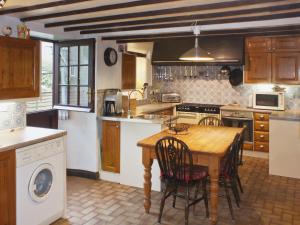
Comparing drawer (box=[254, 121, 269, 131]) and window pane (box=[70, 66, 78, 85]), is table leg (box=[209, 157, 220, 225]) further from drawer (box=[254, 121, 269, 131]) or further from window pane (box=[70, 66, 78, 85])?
drawer (box=[254, 121, 269, 131])

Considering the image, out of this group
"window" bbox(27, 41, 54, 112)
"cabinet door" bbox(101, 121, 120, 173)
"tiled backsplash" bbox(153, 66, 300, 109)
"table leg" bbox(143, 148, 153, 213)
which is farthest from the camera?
"tiled backsplash" bbox(153, 66, 300, 109)

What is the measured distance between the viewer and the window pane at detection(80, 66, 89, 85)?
15.1 ft

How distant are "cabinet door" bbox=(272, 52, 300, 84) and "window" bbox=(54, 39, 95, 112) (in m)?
3.32

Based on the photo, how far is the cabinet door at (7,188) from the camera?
2654 mm

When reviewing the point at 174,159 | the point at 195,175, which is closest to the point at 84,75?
the point at 174,159

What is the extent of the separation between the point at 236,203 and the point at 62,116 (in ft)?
9.22

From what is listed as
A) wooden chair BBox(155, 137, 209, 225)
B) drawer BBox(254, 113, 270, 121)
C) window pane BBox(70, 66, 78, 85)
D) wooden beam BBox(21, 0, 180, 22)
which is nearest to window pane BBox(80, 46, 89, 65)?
window pane BBox(70, 66, 78, 85)

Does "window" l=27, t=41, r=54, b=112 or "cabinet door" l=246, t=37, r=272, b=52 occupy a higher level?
"cabinet door" l=246, t=37, r=272, b=52

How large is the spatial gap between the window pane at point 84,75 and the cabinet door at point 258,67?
3.05 metres

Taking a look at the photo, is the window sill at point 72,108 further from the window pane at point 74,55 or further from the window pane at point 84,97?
the window pane at point 74,55

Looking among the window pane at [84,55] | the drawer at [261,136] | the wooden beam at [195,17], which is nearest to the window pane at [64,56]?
the window pane at [84,55]

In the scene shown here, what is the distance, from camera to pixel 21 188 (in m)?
2.84

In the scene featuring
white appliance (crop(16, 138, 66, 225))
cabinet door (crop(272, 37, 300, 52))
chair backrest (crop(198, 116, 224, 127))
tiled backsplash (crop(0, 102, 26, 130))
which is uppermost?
cabinet door (crop(272, 37, 300, 52))

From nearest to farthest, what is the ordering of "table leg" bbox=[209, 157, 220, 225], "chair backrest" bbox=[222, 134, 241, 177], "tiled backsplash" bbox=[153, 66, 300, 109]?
"table leg" bbox=[209, 157, 220, 225] → "chair backrest" bbox=[222, 134, 241, 177] → "tiled backsplash" bbox=[153, 66, 300, 109]
